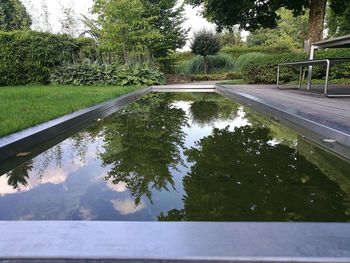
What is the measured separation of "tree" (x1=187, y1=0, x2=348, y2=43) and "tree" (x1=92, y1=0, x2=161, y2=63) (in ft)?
7.84

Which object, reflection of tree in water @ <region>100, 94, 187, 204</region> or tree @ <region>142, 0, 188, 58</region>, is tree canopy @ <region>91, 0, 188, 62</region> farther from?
reflection of tree in water @ <region>100, 94, 187, 204</region>

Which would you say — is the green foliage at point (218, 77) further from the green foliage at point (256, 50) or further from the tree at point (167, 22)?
the green foliage at point (256, 50)

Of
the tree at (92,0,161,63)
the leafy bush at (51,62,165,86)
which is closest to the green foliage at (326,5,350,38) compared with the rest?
the tree at (92,0,161,63)

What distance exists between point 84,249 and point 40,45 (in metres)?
11.5

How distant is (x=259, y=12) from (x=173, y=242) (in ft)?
41.7

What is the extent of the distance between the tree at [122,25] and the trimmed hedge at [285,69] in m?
4.66

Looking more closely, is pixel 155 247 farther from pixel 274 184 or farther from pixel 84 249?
pixel 274 184

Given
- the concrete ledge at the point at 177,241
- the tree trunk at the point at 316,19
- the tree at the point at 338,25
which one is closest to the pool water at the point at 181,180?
the concrete ledge at the point at 177,241

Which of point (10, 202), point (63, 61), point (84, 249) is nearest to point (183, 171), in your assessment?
point (10, 202)

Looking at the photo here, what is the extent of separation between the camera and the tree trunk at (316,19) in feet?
34.9

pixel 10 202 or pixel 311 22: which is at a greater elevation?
pixel 311 22

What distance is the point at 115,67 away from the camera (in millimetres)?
11000

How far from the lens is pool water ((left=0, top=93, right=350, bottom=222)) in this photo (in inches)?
60.4

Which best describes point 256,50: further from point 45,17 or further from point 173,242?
point 173,242
